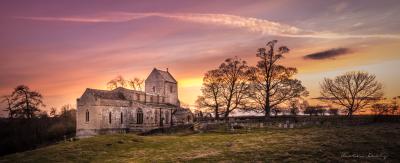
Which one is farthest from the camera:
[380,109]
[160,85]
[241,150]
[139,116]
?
[160,85]

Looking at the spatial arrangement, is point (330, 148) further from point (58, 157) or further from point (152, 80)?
point (152, 80)

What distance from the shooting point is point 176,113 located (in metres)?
72.9

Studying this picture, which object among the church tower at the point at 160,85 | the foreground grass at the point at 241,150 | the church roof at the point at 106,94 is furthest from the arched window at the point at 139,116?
the foreground grass at the point at 241,150

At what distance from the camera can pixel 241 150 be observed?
30172mm

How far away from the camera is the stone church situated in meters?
57.2

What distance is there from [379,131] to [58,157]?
31757 mm

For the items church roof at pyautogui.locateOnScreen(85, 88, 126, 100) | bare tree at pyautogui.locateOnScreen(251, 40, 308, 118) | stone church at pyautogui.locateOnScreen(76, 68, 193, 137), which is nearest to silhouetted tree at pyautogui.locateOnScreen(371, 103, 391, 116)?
bare tree at pyautogui.locateOnScreen(251, 40, 308, 118)

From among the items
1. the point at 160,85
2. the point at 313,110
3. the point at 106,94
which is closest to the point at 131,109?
the point at 106,94

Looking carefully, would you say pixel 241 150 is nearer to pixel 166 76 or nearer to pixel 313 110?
pixel 313 110

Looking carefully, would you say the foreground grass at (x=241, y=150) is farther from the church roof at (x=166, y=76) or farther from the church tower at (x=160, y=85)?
the church roof at (x=166, y=76)

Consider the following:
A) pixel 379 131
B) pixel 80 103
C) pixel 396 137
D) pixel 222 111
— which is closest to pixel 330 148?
pixel 396 137

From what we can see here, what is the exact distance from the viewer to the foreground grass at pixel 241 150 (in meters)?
26.6

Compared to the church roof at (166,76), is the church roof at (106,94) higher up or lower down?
lower down

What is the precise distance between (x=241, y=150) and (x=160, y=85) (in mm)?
49143
